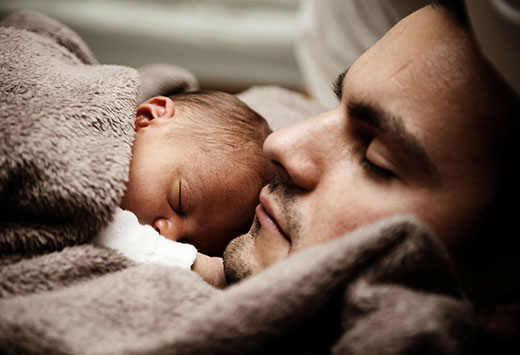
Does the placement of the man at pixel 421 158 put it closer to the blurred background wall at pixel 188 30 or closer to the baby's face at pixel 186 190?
the baby's face at pixel 186 190

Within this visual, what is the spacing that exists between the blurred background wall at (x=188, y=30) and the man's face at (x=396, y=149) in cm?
140

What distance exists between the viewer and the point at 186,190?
0.88 meters

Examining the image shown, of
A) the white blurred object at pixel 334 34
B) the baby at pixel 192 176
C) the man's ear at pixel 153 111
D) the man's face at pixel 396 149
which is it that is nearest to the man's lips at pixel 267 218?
the man's face at pixel 396 149

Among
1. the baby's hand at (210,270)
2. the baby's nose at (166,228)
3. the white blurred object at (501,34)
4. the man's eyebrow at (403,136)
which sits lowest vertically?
the baby's hand at (210,270)

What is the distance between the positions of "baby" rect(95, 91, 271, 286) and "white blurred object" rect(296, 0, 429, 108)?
2.00ft

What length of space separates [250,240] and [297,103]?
67cm

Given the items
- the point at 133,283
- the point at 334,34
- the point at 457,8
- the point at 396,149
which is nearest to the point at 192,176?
the point at 133,283

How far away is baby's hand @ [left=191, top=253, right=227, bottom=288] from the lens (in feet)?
2.71

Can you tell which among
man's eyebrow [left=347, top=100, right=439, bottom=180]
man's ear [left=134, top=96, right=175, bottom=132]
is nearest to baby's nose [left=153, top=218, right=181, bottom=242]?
man's ear [left=134, top=96, right=175, bottom=132]

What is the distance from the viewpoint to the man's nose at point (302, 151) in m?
0.70

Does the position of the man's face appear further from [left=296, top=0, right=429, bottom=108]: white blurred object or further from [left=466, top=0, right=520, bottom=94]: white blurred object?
[left=296, top=0, right=429, bottom=108]: white blurred object

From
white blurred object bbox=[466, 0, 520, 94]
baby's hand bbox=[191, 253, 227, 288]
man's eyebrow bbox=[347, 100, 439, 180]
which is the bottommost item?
baby's hand bbox=[191, 253, 227, 288]

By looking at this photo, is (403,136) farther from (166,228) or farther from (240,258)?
(166,228)

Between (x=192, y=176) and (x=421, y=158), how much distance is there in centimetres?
46
